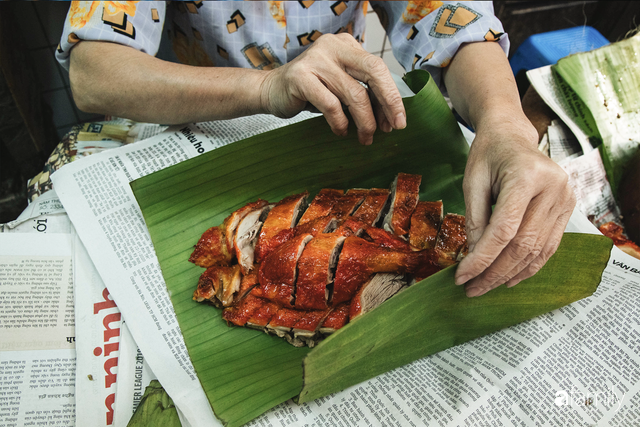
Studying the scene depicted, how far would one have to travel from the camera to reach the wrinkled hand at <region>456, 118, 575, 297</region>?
101 centimetres

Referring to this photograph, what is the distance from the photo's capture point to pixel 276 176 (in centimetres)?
155

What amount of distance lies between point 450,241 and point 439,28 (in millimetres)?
954

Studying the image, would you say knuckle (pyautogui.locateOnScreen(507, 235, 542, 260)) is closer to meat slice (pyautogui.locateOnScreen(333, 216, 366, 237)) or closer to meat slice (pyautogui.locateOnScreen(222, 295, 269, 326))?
meat slice (pyautogui.locateOnScreen(333, 216, 366, 237))

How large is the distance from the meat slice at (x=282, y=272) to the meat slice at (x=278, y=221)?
0.08 m

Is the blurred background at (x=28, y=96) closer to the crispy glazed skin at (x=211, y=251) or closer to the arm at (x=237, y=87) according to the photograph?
the arm at (x=237, y=87)

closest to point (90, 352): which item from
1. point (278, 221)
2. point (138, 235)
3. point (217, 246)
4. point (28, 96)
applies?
point (138, 235)

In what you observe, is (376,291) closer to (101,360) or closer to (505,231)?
(505,231)

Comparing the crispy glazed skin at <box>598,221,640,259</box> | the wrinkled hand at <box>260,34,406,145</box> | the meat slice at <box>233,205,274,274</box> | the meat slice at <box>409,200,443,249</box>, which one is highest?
the wrinkled hand at <box>260,34,406,145</box>

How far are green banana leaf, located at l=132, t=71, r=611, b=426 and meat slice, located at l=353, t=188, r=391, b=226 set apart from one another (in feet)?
0.57

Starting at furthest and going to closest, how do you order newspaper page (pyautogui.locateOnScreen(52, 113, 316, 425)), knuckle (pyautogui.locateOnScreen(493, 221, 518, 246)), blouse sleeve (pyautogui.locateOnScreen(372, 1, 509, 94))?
blouse sleeve (pyautogui.locateOnScreen(372, 1, 509, 94)), newspaper page (pyautogui.locateOnScreen(52, 113, 316, 425)), knuckle (pyautogui.locateOnScreen(493, 221, 518, 246))

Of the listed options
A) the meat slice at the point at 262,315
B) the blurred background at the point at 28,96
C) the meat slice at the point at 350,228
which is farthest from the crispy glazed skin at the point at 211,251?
the blurred background at the point at 28,96

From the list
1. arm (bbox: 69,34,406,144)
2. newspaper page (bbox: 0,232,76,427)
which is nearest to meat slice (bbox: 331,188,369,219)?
arm (bbox: 69,34,406,144)

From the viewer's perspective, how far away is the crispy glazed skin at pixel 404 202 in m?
1.42

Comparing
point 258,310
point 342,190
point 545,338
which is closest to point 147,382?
point 258,310
